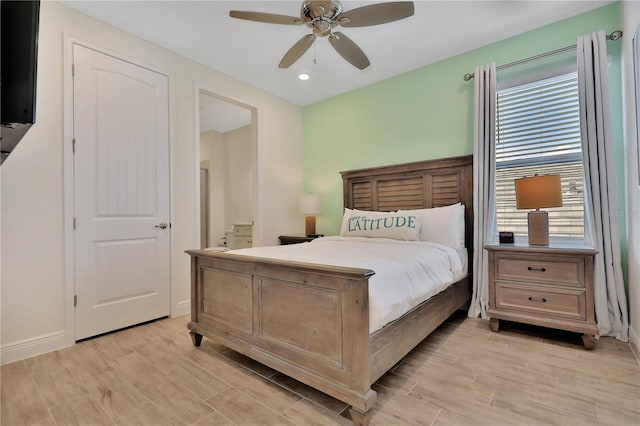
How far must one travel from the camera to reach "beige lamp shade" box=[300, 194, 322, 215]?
4220 mm

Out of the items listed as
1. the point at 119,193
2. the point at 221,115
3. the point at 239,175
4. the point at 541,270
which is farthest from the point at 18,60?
the point at 239,175

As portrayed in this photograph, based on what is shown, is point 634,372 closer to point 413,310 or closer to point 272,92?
point 413,310

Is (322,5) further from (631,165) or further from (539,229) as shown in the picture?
(631,165)

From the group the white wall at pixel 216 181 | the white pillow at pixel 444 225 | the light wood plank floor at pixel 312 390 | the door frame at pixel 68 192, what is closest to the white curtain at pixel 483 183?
the white pillow at pixel 444 225

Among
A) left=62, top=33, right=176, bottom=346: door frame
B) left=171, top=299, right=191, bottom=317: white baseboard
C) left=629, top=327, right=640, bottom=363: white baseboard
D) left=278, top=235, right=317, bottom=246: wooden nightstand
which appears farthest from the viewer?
left=278, top=235, right=317, bottom=246: wooden nightstand

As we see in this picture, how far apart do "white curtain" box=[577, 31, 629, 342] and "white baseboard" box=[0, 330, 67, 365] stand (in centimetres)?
406

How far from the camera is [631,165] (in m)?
2.21

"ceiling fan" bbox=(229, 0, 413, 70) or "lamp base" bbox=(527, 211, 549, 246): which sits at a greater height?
"ceiling fan" bbox=(229, 0, 413, 70)

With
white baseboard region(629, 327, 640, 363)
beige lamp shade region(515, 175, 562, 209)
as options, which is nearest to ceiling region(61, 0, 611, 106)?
beige lamp shade region(515, 175, 562, 209)

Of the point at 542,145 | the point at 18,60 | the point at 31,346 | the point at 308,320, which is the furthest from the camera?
the point at 542,145

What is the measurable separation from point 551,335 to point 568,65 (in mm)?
2306

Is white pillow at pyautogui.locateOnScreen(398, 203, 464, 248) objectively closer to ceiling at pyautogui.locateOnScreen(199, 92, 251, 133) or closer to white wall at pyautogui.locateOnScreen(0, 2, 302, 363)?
white wall at pyautogui.locateOnScreen(0, 2, 302, 363)

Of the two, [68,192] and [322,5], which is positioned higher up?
[322,5]

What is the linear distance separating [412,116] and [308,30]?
1.51 meters
